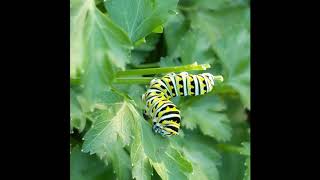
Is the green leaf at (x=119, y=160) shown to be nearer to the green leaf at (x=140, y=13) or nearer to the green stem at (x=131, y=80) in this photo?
the green stem at (x=131, y=80)

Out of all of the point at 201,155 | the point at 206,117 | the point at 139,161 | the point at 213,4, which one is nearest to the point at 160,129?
the point at 139,161

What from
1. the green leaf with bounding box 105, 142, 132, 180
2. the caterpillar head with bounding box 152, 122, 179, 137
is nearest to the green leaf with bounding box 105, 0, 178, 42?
the caterpillar head with bounding box 152, 122, 179, 137

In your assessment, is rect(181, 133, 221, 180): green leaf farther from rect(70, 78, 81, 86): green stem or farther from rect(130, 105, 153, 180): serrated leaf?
rect(70, 78, 81, 86): green stem

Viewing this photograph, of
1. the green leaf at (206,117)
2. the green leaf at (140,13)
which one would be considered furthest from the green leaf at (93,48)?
the green leaf at (206,117)

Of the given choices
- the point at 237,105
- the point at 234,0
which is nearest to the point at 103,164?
the point at 237,105

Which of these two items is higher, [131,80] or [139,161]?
[131,80]

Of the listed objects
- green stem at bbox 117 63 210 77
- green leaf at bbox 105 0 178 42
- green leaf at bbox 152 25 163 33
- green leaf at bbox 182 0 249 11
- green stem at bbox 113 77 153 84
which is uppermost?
green leaf at bbox 182 0 249 11

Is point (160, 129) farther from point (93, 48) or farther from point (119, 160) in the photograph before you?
point (93, 48)
